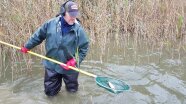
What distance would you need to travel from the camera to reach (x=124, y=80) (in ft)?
17.5

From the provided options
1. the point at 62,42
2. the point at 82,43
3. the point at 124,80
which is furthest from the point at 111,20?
the point at 62,42

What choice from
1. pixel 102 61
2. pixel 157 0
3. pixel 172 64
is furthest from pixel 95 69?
pixel 157 0

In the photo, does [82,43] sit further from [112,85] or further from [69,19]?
[112,85]

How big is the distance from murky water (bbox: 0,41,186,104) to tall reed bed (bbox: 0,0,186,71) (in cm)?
21

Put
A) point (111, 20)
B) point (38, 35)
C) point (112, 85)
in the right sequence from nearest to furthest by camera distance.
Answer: point (112, 85) → point (38, 35) → point (111, 20)

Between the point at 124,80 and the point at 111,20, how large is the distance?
1842 millimetres

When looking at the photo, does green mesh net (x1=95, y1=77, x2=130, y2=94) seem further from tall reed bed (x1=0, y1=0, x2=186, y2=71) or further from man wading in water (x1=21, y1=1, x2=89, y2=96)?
tall reed bed (x1=0, y1=0, x2=186, y2=71)

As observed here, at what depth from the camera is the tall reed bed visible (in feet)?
18.6

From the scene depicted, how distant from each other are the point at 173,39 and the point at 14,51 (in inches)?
124

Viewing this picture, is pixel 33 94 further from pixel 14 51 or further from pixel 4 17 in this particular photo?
pixel 4 17

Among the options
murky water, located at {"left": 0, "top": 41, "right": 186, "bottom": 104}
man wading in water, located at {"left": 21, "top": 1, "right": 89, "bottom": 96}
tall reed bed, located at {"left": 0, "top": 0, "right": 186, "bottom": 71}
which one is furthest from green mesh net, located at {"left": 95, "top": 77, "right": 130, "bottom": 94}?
tall reed bed, located at {"left": 0, "top": 0, "right": 186, "bottom": 71}

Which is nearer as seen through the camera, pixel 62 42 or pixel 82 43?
pixel 62 42

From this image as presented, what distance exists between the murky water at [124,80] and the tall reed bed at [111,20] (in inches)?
8.2

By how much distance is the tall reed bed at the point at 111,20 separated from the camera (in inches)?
224
